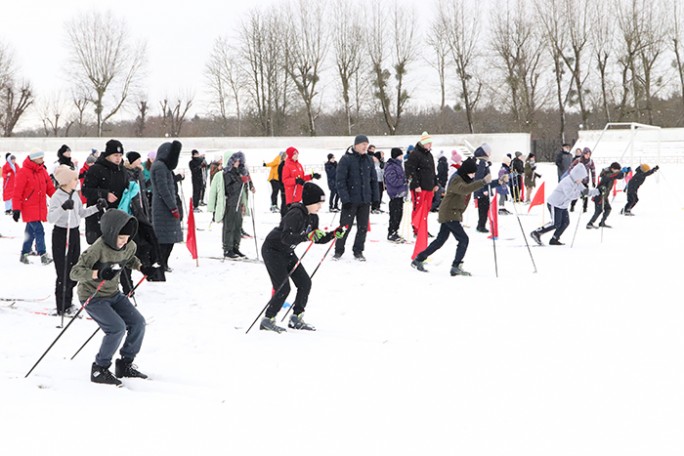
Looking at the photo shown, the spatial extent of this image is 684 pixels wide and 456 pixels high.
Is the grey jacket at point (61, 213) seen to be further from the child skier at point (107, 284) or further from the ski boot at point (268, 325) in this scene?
the ski boot at point (268, 325)

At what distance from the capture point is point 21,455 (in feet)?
11.2

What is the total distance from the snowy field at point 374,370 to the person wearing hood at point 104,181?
0.98 meters

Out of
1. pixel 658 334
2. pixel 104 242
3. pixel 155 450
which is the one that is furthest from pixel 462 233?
pixel 155 450

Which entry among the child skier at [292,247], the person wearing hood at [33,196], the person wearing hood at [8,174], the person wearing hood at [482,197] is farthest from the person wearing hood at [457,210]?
the person wearing hood at [8,174]

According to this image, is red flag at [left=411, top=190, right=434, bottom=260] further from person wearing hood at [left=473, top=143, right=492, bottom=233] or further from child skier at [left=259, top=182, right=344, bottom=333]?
child skier at [left=259, top=182, right=344, bottom=333]

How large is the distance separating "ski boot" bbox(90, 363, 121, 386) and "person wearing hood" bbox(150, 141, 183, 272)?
3.60 metres

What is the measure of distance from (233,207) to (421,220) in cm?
287

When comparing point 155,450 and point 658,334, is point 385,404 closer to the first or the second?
point 155,450

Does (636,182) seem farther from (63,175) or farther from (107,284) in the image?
(107,284)

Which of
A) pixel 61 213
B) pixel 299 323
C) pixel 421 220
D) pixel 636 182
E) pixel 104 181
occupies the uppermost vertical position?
pixel 104 181

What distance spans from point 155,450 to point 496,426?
1979 mm

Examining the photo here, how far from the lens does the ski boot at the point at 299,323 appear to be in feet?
19.7

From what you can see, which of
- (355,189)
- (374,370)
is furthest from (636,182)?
(374,370)

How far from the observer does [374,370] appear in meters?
4.89
